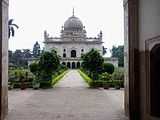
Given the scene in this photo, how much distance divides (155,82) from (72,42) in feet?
198

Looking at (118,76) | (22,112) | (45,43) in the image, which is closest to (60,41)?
(45,43)

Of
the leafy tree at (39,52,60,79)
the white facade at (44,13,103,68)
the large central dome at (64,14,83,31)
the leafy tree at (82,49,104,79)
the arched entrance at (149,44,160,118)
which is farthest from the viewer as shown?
the white facade at (44,13,103,68)

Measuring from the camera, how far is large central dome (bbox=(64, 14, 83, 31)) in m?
65.3

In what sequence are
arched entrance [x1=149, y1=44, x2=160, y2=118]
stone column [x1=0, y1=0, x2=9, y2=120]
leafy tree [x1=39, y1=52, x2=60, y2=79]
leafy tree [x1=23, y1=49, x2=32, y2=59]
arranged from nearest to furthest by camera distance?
arched entrance [x1=149, y1=44, x2=160, y2=118] → stone column [x1=0, y1=0, x2=9, y2=120] → leafy tree [x1=39, y1=52, x2=60, y2=79] → leafy tree [x1=23, y1=49, x2=32, y2=59]

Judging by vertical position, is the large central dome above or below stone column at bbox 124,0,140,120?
above

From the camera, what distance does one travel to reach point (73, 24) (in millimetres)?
65125

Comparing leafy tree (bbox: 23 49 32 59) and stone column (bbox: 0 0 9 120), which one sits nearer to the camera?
stone column (bbox: 0 0 9 120)

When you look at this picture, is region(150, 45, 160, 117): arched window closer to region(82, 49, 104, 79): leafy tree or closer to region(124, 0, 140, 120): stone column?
region(124, 0, 140, 120): stone column

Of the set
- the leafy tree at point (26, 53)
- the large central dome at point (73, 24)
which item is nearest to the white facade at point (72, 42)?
the large central dome at point (73, 24)

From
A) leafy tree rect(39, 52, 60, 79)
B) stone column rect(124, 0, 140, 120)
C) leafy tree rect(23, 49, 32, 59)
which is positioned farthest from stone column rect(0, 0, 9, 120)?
leafy tree rect(23, 49, 32, 59)

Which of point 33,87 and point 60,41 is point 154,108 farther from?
point 60,41

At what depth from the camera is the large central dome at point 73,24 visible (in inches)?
2571

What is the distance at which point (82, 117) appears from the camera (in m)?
9.62

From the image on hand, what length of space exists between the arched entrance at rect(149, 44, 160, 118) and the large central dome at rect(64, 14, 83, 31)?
57.4 meters
